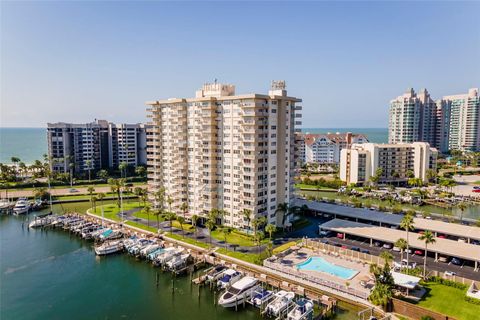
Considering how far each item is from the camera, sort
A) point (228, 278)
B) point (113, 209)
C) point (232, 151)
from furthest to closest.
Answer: point (113, 209), point (232, 151), point (228, 278)

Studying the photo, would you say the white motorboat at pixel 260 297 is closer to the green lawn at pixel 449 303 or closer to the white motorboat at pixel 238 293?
the white motorboat at pixel 238 293

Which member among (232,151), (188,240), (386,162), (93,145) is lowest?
(188,240)

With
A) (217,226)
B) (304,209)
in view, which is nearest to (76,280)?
(217,226)

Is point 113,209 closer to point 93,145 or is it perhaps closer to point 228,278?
point 228,278

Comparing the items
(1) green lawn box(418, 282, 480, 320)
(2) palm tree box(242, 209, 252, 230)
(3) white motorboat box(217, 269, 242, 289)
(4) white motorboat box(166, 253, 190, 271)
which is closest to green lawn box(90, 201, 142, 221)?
(4) white motorboat box(166, 253, 190, 271)

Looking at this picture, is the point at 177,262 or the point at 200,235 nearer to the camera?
the point at 177,262

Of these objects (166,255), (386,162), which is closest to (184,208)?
(166,255)

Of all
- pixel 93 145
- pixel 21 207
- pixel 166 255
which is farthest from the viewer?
pixel 93 145
